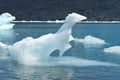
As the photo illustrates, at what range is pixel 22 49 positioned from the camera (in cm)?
2858

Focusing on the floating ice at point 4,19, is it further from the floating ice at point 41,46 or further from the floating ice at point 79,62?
the floating ice at point 41,46

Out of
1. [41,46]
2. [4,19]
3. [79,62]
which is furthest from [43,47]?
[4,19]

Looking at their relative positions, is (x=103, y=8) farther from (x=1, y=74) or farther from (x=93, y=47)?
(x=1, y=74)

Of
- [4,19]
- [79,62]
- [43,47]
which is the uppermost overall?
[4,19]

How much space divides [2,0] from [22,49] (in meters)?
147

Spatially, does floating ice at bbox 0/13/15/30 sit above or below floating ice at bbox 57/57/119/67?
above

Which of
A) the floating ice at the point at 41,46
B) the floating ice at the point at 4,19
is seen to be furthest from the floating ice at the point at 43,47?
the floating ice at the point at 4,19

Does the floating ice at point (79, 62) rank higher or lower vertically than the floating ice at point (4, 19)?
lower

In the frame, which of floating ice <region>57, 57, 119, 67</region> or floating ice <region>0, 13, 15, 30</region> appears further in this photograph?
floating ice <region>0, 13, 15, 30</region>

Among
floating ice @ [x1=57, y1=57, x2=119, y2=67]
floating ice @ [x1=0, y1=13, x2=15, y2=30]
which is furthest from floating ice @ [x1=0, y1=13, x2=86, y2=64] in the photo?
floating ice @ [x1=0, y1=13, x2=15, y2=30]

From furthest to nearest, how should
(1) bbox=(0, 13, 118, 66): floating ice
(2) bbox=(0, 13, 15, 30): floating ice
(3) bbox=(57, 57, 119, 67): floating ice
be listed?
(2) bbox=(0, 13, 15, 30): floating ice, (3) bbox=(57, 57, 119, 67): floating ice, (1) bbox=(0, 13, 118, 66): floating ice

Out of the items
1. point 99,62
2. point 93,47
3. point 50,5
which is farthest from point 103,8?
point 99,62

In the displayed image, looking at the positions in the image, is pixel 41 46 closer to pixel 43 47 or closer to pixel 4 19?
pixel 43 47

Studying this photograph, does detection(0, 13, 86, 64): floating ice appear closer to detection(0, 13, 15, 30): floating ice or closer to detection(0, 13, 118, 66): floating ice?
detection(0, 13, 118, 66): floating ice
